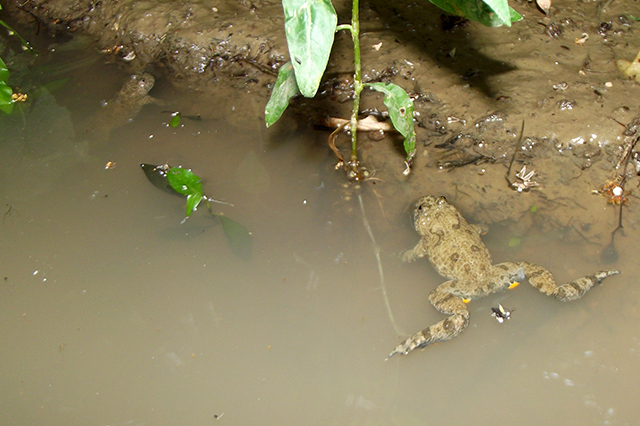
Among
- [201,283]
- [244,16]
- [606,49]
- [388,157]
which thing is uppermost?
[244,16]

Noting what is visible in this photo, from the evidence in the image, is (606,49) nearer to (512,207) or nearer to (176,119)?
(512,207)

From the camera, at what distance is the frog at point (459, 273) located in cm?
302

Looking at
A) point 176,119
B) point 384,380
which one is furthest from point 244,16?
point 384,380

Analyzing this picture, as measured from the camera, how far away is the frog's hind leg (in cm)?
306

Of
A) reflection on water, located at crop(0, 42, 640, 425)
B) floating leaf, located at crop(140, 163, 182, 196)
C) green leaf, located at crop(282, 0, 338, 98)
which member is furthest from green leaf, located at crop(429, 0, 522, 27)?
floating leaf, located at crop(140, 163, 182, 196)

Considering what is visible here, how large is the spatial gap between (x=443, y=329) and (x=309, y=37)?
2032 millimetres

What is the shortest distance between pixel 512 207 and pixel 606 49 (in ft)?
5.88

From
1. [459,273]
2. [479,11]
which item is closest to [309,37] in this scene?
[479,11]

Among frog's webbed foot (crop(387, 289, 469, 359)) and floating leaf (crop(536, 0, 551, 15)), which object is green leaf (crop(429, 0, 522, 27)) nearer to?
frog's webbed foot (crop(387, 289, 469, 359))

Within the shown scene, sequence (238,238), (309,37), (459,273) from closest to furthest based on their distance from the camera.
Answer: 1. (309,37)
2. (459,273)
3. (238,238)

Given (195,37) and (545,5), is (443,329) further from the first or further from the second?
(195,37)

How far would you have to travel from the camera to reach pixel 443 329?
2992 millimetres

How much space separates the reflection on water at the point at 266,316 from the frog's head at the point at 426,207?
0.42 ft

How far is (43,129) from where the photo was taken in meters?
4.28
